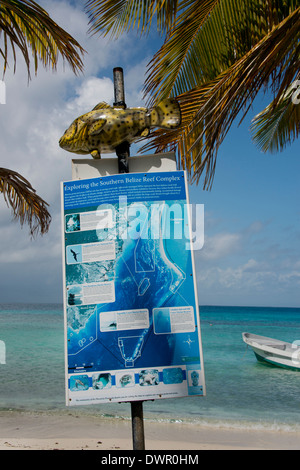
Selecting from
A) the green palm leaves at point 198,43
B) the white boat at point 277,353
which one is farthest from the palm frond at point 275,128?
the white boat at point 277,353

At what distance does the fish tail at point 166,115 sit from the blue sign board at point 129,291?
46 centimetres

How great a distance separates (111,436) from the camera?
6918 mm

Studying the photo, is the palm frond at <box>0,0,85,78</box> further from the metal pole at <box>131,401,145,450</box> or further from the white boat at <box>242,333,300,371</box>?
the white boat at <box>242,333,300,371</box>

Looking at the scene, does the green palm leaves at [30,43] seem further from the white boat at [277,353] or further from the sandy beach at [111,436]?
the white boat at [277,353]

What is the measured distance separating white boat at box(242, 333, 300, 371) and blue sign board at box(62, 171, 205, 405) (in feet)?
39.1

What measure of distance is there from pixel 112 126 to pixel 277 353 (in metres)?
12.4

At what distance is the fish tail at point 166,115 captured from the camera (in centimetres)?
272

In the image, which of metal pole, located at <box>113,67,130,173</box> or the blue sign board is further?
metal pole, located at <box>113,67,130,173</box>

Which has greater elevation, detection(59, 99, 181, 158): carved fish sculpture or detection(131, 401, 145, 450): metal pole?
detection(59, 99, 181, 158): carved fish sculpture

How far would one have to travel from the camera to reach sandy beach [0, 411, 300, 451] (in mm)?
6043

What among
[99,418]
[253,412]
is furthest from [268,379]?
[99,418]

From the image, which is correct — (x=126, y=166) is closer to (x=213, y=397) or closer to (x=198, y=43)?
(x=198, y=43)

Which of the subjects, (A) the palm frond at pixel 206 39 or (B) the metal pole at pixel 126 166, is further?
(A) the palm frond at pixel 206 39

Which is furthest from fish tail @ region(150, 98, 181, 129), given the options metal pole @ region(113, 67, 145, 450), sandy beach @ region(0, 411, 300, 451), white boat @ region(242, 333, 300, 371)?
white boat @ region(242, 333, 300, 371)
